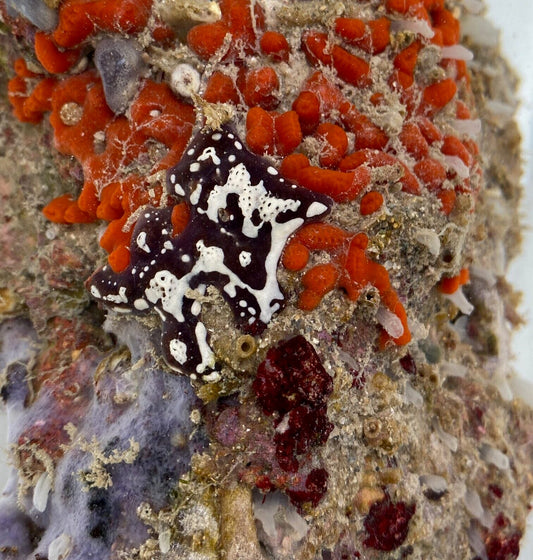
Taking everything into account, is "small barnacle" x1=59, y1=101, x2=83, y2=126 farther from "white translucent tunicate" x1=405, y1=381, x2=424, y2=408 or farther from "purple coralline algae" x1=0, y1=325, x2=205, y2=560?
"white translucent tunicate" x1=405, y1=381, x2=424, y2=408

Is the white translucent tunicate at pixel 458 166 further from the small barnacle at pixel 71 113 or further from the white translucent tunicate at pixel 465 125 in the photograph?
the small barnacle at pixel 71 113

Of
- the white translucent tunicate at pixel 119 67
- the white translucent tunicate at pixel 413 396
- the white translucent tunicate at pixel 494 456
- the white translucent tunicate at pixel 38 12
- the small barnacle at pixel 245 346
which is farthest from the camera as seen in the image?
the white translucent tunicate at pixel 494 456

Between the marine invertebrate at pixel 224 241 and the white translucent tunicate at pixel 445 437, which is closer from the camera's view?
the marine invertebrate at pixel 224 241

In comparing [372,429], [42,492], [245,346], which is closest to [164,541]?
[42,492]

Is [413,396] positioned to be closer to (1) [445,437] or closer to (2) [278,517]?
(1) [445,437]

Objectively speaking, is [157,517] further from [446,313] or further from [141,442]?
[446,313]

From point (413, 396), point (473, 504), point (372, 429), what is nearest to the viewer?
point (372, 429)

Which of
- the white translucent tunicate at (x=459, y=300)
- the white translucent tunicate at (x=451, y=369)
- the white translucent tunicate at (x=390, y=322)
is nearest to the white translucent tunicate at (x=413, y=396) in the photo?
the white translucent tunicate at (x=451, y=369)
